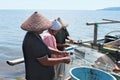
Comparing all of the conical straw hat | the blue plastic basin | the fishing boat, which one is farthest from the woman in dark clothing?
the fishing boat

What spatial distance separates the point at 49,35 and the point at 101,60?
1.66 m

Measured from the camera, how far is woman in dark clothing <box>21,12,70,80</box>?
11.3 feet

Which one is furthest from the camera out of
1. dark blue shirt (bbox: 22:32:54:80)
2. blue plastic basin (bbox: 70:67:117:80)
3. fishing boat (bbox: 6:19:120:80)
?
fishing boat (bbox: 6:19:120:80)

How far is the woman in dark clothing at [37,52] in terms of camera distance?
136 inches

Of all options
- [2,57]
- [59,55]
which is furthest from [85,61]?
[2,57]

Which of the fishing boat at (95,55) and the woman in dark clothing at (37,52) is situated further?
the fishing boat at (95,55)

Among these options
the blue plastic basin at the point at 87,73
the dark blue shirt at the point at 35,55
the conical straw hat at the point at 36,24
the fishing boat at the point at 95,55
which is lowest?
the fishing boat at the point at 95,55

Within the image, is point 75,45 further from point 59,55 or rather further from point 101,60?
point 59,55

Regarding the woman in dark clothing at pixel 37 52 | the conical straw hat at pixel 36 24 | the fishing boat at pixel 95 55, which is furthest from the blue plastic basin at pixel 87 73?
the fishing boat at pixel 95 55

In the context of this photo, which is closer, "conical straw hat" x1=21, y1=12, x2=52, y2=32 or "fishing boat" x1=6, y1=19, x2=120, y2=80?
"conical straw hat" x1=21, y1=12, x2=52, y2=32

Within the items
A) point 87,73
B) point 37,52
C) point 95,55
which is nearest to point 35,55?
point 37,52

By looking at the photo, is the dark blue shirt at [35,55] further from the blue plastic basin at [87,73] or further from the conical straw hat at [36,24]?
the blue plastic basin at [87,73]

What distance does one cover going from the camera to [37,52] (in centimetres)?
345

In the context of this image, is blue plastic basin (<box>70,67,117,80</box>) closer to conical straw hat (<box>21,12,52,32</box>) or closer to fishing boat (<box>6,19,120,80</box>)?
conical straw hat (<box>21,12,52,32</box>)
